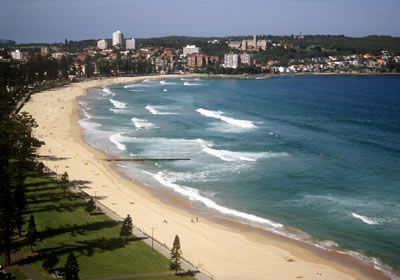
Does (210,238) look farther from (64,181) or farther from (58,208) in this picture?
(64,181)

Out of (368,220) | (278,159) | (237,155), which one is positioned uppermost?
(237,155)

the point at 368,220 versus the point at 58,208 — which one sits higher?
the point at 58,208

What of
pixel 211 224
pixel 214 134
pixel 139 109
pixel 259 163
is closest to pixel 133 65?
pixel 139 109

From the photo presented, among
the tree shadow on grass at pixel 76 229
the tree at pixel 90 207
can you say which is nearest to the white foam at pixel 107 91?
the tree at pixel 90 207

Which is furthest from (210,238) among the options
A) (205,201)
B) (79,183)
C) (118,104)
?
(118,104)

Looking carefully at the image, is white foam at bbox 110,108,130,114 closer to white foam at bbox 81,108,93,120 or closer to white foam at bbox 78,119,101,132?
white foam at bbox 81,108,93,120

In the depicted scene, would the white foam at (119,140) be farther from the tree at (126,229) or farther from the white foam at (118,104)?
the white foam at (118,104)

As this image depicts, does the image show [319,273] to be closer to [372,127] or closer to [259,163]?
→ [259,163]
